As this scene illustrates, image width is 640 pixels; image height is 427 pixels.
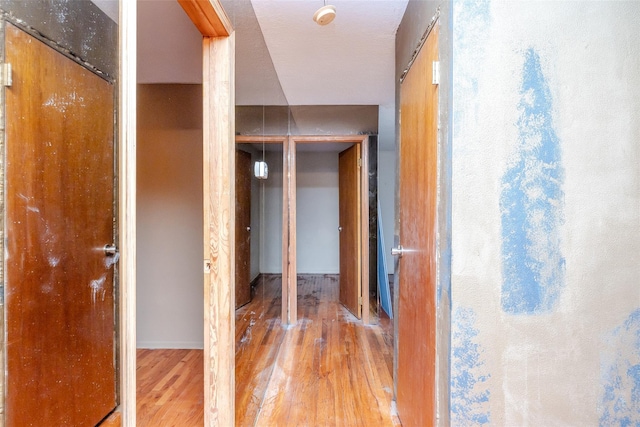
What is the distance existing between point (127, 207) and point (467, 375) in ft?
3.67

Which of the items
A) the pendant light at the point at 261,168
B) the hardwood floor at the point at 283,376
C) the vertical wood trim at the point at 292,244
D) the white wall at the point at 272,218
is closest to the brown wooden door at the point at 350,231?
the hardwood floor at the point at 283,376

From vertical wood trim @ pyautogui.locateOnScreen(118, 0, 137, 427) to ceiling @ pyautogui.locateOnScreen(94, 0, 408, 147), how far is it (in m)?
0.83

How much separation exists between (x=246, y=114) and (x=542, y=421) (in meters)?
1.88

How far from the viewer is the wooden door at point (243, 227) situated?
1762 millimetres

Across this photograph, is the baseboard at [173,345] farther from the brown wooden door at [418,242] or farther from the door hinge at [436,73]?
the door hinge at [436,73]

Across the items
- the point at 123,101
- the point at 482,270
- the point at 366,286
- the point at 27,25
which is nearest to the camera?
the point at 27,25

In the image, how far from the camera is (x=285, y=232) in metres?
3.31

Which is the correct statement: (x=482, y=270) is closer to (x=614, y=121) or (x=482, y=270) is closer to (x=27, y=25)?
(x=614, y=121)

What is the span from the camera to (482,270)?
1.03m

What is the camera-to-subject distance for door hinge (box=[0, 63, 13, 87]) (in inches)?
16.9

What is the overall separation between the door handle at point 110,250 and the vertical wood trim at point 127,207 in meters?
0.02

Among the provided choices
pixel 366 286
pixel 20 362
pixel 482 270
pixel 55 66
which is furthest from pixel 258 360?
pixel 55 66

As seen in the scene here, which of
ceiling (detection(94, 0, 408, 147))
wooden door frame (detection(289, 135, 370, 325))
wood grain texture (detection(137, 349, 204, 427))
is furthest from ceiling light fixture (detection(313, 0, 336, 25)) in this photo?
wood grain texture (detection(137, 349, 204, 427))

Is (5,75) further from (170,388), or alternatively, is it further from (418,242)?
(170,388)
